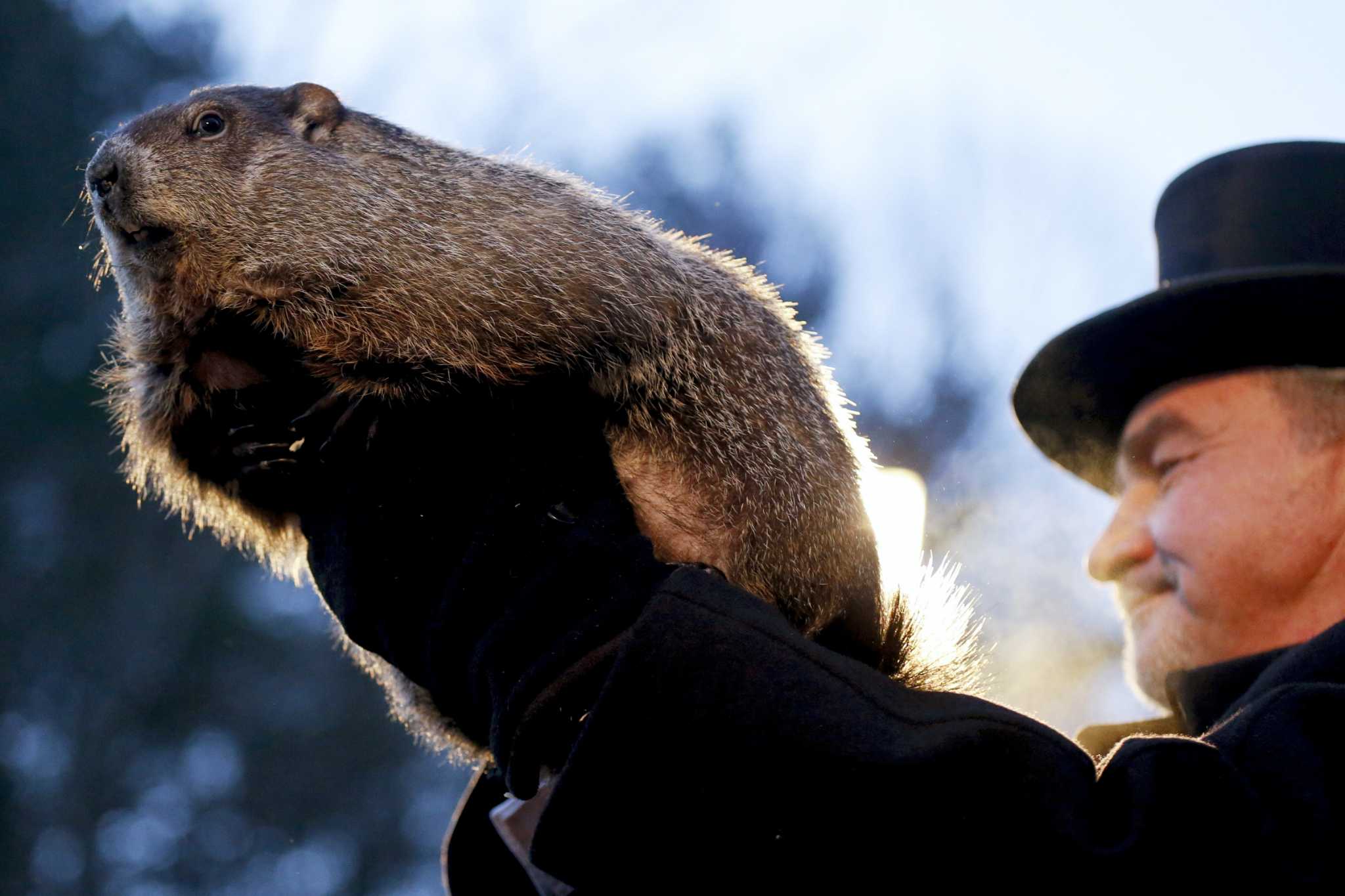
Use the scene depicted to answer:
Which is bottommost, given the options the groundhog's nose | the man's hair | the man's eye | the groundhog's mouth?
the groundhog's mouth

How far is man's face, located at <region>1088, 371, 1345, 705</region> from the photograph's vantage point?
1.97 meters

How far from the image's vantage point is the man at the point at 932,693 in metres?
1.15

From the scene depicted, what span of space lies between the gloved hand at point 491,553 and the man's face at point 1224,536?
1162 millimetres

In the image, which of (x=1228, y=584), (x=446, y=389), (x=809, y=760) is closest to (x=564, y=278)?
(x=446, y=389)

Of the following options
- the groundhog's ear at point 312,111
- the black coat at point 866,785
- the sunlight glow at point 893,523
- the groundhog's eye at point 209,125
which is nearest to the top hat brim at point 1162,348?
the sunlight glow at point 893,523

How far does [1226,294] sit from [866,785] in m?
1.63

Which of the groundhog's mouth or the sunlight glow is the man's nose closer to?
the sunlight glow

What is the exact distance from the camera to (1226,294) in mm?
2236

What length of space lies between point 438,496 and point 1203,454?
1575 mm

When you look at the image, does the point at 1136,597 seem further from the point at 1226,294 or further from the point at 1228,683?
the point at 1226,294

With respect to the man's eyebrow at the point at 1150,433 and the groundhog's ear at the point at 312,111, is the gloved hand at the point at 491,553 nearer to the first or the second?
the groundhog's ear at the point at 312,111

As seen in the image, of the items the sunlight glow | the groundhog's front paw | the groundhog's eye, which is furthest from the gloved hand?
the groundhog's eye

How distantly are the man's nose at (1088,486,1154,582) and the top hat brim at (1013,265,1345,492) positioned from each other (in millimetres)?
274

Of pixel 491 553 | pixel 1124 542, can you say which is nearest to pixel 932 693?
pixel 491 553
